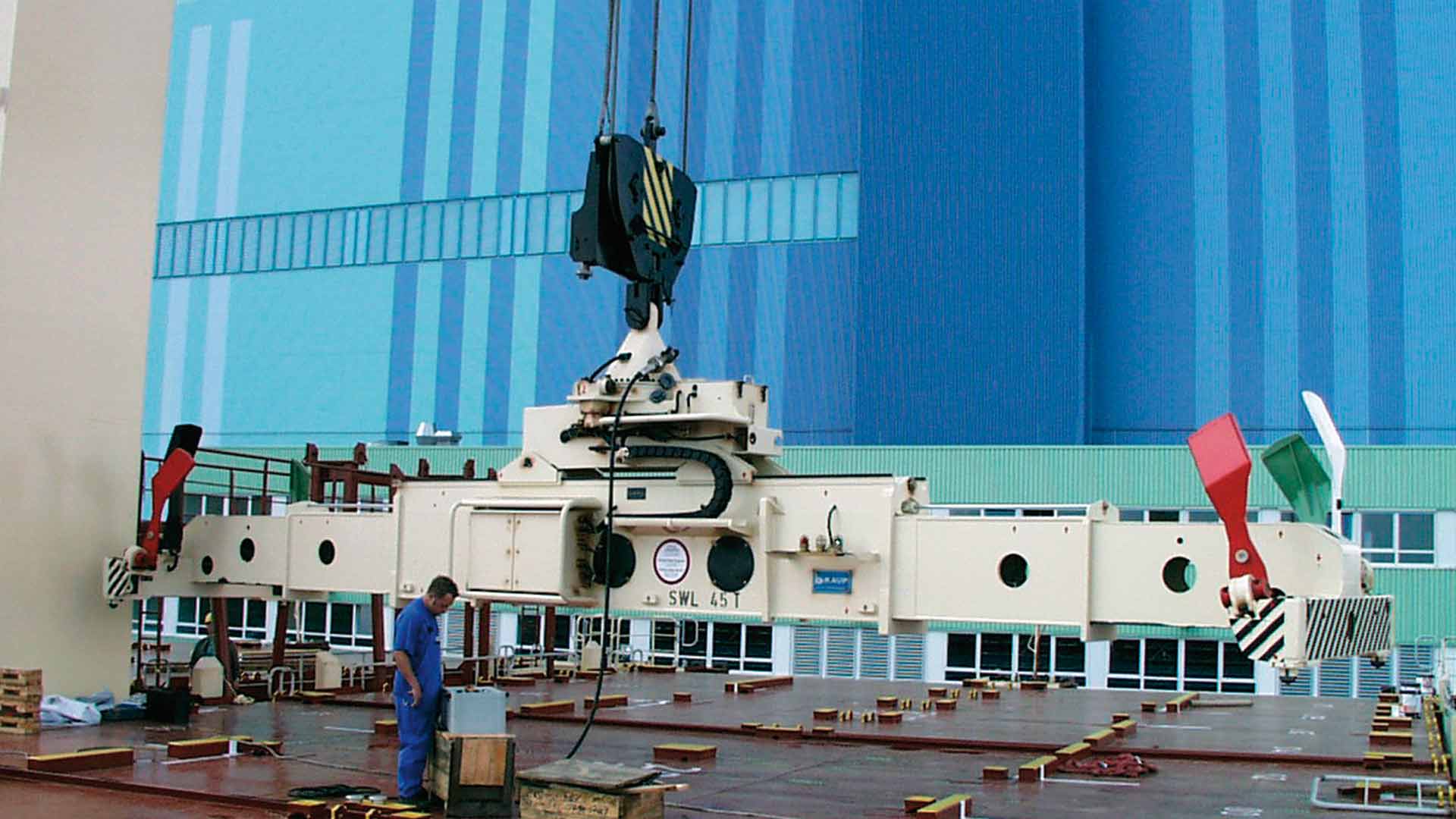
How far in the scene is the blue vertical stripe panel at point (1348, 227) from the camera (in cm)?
3053

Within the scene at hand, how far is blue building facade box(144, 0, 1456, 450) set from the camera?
30922 mm

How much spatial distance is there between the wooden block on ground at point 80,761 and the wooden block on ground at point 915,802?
5786 mm

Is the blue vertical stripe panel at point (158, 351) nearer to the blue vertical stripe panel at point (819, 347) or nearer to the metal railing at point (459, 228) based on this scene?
the metal railing at point (459, 228)

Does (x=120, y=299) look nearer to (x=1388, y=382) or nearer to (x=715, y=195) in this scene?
(x=715, y=195)

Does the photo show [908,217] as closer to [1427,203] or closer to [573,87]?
[573,87]

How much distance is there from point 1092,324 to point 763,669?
1070 cm

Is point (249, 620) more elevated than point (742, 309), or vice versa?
point (742, 309)

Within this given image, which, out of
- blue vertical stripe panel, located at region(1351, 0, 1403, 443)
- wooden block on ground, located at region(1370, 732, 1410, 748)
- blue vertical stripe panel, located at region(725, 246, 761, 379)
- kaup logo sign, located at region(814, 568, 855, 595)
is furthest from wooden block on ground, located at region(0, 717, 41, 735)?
blue vertical stripe panel, located at region(1351, 0, 1403, 443)

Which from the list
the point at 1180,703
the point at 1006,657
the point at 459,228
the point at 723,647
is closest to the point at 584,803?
the point at 1180,703

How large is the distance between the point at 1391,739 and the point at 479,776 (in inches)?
402

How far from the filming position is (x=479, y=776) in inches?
362

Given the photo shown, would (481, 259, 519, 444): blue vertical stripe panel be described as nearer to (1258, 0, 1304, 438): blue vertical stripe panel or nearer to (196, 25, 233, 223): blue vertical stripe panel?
(196, 25, 233, 223): blue vertical stripe panel

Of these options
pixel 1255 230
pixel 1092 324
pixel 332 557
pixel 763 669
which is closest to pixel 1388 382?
pixel 1255 230

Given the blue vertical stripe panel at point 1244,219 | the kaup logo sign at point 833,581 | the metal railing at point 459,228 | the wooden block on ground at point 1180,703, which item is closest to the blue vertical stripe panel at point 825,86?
the metal railing at point 459,228
